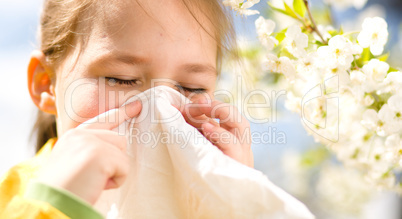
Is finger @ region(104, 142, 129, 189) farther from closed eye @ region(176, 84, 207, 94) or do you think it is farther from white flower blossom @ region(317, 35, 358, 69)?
white flower blossom @ region(317, 35, 358, 69)

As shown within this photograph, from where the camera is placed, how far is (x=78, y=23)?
1.10 m

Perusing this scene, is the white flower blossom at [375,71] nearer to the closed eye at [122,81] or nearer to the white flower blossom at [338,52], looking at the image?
the white flower blossom at [338,52]

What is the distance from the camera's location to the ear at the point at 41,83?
1.19 m

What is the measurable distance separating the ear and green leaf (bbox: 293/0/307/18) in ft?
2.46

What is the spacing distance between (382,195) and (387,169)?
1.04 m

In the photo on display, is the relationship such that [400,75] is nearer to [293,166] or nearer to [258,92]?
[258,92]

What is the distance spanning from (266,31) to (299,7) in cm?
10

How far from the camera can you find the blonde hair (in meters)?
1.07

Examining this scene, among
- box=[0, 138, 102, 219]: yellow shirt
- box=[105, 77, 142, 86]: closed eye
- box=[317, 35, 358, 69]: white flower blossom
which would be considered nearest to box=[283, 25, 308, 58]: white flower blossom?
box=[317, 35, 358, 69]: white flower blossom

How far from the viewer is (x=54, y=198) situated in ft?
2.06

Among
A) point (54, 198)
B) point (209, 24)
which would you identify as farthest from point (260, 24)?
point (54, 198)

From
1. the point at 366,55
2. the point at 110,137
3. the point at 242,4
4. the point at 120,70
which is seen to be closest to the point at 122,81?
the point at 120,70

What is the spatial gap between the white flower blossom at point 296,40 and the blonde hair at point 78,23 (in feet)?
0.83

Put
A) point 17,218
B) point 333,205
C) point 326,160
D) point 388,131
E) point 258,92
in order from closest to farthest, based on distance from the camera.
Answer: point 17,218
point 388,131
point 258,92
point 326,160
point 333,205
